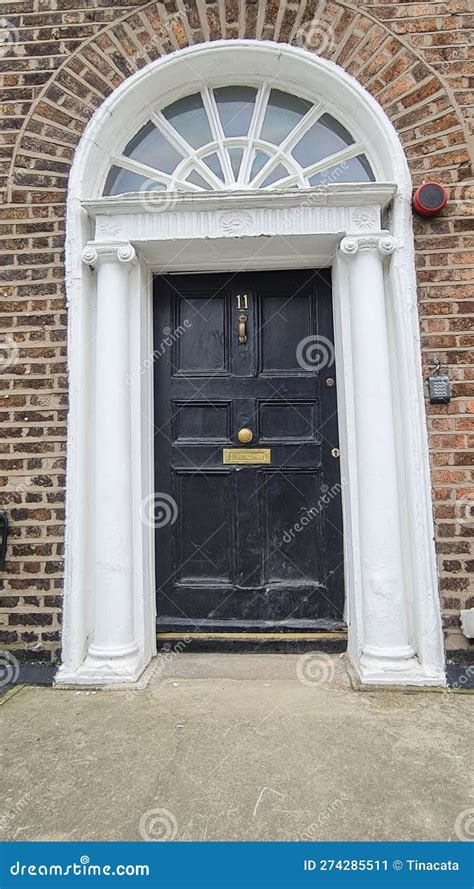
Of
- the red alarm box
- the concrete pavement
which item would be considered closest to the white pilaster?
the concrete pavement

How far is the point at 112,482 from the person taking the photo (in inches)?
116

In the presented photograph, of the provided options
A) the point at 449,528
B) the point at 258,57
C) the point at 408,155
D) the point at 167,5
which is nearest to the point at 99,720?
the point at 449,528

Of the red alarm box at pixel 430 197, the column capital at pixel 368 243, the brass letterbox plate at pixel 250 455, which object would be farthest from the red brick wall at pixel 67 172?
the brass letterbox plate at pixel 250 455

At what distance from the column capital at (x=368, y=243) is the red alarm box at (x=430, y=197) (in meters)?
0.25

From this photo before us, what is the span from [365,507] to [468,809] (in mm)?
1467

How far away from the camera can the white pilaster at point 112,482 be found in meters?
2.85

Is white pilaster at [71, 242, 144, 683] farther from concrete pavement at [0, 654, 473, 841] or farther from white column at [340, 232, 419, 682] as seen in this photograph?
white column at [340, 232, 419, 682]

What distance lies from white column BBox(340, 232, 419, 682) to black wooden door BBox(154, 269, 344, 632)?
363 millimetres

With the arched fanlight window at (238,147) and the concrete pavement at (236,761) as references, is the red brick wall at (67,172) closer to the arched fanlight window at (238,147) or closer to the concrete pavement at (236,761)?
the arched fanlight window at (238,147)

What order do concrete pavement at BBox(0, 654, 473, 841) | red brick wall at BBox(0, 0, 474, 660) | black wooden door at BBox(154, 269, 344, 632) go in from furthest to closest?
1. black wooden door at BBox(154, 269, 344, 632)
2. red brick wall at BBox(0, 0, 474, 660)
3. concrete pavement at BBox(0, 654, 473, 841)

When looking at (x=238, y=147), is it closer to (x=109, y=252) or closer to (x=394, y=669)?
(x=109, y=252)

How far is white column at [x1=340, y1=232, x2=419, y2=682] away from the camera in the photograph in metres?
2.80

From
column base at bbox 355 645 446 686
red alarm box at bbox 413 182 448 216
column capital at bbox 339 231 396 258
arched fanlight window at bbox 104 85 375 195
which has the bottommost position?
column base at bbox 355 645 446 686

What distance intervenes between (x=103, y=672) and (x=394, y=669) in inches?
61.3
